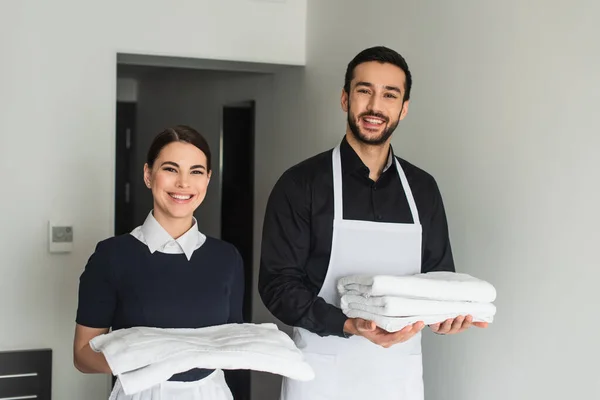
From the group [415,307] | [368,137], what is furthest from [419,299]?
[368,137]

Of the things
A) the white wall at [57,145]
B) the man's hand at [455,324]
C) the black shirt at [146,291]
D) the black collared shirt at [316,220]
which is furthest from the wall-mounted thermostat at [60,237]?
the man's hand at [455,324]

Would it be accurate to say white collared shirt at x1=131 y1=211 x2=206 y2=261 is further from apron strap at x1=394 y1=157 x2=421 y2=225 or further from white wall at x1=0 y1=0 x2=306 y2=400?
white wall at x1=0 y1=0 x2=306 y2=400

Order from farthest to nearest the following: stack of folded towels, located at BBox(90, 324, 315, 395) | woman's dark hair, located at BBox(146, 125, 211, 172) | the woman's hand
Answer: woman's dark hair, located at BBox(146, 125, 211, 172)
the woman's hand
stack of folded towels, located at BBox(90, 324, 315, 395)

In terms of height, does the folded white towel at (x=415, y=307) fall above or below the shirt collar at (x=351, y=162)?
below

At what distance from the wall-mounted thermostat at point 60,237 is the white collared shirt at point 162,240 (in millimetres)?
1166

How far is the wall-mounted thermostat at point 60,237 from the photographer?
2.71m

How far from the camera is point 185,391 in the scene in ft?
5.14

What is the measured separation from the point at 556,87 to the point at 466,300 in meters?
0.52

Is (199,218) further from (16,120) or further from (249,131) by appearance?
(16,120)

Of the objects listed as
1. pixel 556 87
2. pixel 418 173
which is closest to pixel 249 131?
pixel 418 173

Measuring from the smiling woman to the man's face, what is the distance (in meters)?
0.42

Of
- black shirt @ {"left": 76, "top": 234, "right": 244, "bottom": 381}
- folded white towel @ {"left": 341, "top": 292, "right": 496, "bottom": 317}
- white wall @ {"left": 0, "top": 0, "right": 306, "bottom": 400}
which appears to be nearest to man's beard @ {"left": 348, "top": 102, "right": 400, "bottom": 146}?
folded white towel @ {"left": 341, "top": 292, "right": 496, "bottom": 317}

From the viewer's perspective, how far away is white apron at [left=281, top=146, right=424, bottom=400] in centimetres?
191

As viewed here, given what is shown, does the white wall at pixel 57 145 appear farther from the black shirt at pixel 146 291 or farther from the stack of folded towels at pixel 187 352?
the stack of folded towels at pixel 187 352
